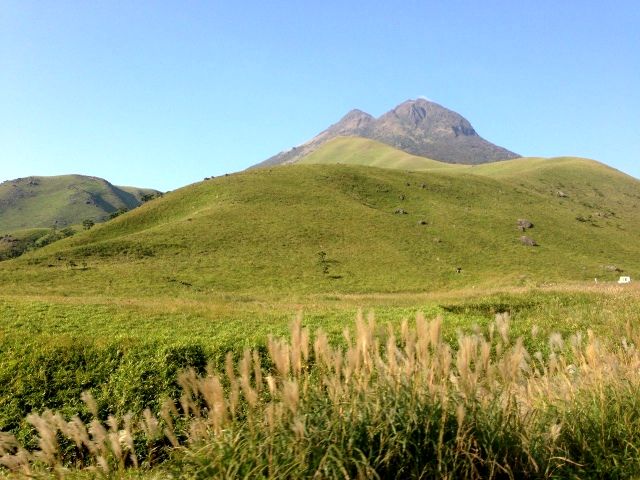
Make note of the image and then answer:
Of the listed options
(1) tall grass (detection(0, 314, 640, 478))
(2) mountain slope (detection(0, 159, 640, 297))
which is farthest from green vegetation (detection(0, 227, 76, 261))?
(1) tall grass (detection(0, 314, 640, 478))

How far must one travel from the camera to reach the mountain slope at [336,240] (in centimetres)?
4366

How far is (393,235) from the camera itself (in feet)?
203

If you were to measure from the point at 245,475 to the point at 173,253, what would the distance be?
49.0m

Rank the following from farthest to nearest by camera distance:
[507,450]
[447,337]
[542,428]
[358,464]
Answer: [447,337]
[542,428]
[507,450]
[358,464]

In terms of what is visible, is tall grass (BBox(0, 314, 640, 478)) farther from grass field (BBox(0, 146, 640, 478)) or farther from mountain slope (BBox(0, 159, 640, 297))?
mountain slope (BBox(0, 159, 640, 297))

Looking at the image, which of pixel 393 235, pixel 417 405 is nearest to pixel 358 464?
pixel 417 405

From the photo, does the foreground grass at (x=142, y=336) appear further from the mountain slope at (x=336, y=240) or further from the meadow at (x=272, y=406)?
the mountain slope at (x=336, y=240)

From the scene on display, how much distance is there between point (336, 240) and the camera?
58.9m

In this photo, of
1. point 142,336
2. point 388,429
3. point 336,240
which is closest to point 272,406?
point 388,429

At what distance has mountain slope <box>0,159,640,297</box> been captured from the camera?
143ft

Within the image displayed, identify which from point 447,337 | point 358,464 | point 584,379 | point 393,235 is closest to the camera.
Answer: point 358,464

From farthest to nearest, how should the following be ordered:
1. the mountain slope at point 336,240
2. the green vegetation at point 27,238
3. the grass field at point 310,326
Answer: the green vegetation at point 27,238 < the mountain slope at point 336,240 < the grass field at point 310,326

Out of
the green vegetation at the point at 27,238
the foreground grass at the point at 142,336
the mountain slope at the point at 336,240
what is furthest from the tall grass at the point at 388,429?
the green vegetation at the point at 27,238

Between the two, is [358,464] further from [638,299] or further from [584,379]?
[638,299]
